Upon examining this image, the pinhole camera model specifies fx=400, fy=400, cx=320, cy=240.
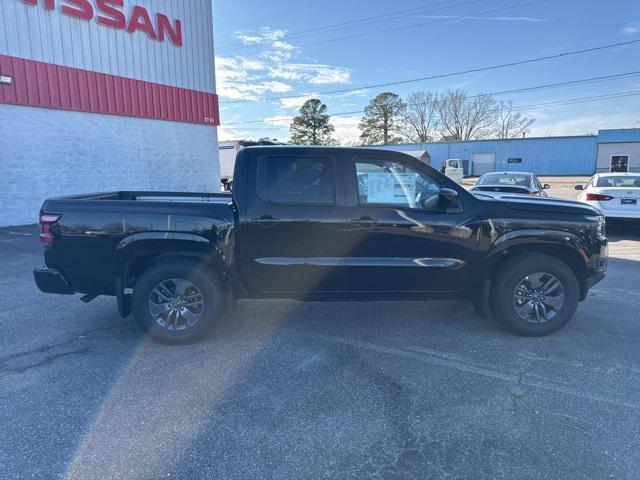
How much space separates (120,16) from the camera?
14.4 metres

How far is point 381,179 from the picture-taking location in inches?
161

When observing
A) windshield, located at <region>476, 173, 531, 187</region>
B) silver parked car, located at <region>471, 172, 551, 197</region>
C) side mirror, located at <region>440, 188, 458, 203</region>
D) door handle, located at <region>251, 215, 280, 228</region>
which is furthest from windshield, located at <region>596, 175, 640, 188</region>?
door handle, located at <region>251, 215, 280, 228</region>

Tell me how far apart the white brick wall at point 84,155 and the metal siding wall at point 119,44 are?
1.72 m

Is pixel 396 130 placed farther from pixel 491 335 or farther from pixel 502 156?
pixel 491 335

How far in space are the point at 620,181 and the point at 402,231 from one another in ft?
29.7

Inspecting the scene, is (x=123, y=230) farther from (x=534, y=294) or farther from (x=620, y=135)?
(x=620, y=135)

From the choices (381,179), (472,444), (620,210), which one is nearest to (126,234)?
(381,179)

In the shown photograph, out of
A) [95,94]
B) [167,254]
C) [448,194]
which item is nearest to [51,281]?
[167,254]

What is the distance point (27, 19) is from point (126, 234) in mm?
12417

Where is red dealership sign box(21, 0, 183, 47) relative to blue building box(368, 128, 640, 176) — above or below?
above

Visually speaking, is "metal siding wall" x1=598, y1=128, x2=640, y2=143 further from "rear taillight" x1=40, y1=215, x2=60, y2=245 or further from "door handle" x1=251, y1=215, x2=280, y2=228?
"rear taillight" x1=40, y1=215, x2=60, y2=245

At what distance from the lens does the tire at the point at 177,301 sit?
3.97 meters

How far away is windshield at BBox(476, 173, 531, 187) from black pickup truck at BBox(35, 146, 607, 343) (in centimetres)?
656

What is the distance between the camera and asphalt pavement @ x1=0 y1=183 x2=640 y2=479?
94.9 inches
